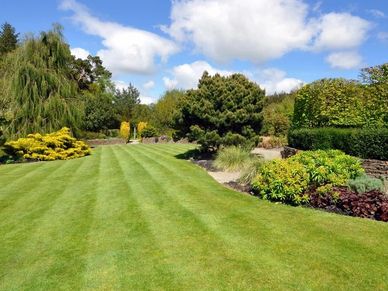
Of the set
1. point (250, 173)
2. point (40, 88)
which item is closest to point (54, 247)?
point (250, 173)

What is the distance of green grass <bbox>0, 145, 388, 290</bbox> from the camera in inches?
200

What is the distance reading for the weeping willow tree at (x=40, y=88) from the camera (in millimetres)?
23750

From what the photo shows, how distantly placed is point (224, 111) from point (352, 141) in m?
6.37

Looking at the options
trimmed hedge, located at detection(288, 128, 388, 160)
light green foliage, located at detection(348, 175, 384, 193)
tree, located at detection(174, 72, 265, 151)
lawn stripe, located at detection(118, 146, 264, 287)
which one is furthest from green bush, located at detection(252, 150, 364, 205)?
tree, located at detection(174, 72, 265, 151)

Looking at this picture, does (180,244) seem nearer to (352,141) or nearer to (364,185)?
(364,185)

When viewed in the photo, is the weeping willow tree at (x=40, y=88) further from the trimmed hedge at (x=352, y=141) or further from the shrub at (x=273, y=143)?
the trimmed hedge at (x=352, y=141)

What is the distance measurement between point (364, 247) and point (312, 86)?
12.1 m

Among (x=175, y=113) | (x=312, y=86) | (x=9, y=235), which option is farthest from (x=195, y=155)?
(x=9, y=235)

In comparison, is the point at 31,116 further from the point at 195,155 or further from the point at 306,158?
the point at 306,158

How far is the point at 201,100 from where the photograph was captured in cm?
1742

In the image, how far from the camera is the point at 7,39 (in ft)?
208

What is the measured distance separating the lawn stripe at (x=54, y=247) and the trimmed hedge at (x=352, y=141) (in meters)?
9.22

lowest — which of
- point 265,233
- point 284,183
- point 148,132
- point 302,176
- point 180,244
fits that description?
point 180,244

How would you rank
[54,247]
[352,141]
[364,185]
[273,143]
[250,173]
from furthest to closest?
[273,143], [352,141], [250,173], [364,185], [54,247]
